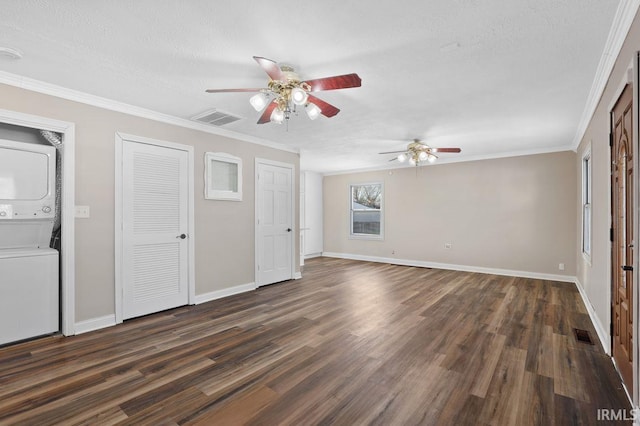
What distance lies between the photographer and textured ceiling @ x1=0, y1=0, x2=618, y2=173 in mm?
1954

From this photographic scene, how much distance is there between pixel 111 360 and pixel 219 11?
2.89 meters

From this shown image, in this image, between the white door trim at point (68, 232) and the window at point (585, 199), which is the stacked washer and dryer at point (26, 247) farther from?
the window at point (585, 199)

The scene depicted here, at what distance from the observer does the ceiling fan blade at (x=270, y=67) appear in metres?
2.17

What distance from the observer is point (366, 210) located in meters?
8.34

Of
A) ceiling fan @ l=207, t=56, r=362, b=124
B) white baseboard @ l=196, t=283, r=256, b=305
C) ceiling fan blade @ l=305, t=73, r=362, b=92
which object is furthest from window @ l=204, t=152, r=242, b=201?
ceiling fan blade @ l=305, t=73, r=362, b=92

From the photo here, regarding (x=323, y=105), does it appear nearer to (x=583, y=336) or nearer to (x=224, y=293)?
(x=224, y=293)

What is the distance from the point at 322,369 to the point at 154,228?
276 centimetres

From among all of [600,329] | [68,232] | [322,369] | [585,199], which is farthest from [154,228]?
[585,199]

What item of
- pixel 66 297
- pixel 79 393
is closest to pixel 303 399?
pixel 79 393

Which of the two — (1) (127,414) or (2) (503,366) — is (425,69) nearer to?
(2) (503,366)

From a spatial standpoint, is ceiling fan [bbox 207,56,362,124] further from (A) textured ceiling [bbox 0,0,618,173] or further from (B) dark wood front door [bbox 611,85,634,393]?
(B) dark wood front door [bbox 611,85,634,393]

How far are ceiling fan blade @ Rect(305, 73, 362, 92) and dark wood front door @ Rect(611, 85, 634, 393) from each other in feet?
5.78

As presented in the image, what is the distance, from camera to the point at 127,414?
1.89 m

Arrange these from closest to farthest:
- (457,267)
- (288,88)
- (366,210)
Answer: (288,88)
(457,267)
(366,210)
